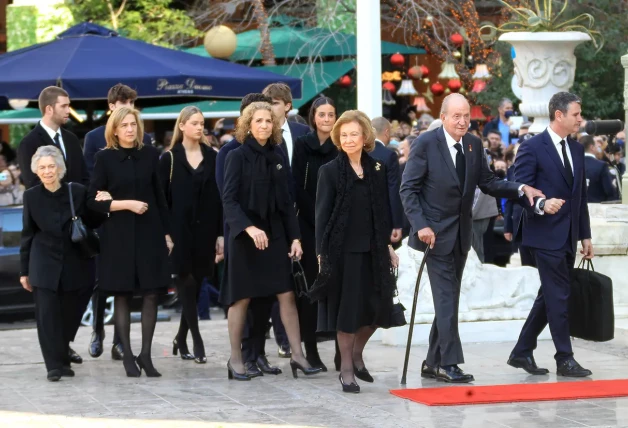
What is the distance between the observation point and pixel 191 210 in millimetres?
10586

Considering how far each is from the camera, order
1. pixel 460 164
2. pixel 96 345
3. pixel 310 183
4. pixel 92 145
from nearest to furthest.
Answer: pixel 460 164 < pixel 310 183 < pixel 92 145 < pixel 96 345

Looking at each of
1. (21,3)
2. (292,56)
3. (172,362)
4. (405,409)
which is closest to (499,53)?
(292,56)

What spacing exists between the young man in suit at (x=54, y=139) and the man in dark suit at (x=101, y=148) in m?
0.11

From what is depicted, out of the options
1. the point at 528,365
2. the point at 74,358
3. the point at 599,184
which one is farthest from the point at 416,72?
the point at 528,365

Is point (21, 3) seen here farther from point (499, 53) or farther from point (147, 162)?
point (147, 162)

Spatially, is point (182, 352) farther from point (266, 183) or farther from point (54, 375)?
point (266, 183)

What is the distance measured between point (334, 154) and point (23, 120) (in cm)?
1150

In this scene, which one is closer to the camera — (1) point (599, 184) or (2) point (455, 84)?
(1) point (599, 184)

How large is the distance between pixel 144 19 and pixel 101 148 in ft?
54.4

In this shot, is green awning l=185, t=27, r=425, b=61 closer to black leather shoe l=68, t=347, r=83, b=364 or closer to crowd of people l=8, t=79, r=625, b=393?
crowd of people l=8, t=79, r=625, b=393

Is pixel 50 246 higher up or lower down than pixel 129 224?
lower down

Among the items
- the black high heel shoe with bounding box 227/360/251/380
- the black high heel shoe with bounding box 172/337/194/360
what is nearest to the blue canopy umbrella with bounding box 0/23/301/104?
the black high heel shoe with bounding box 172/337/194/360

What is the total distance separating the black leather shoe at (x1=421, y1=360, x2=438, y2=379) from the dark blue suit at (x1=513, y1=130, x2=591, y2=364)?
85 centimetres

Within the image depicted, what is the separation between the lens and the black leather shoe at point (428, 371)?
952cm
